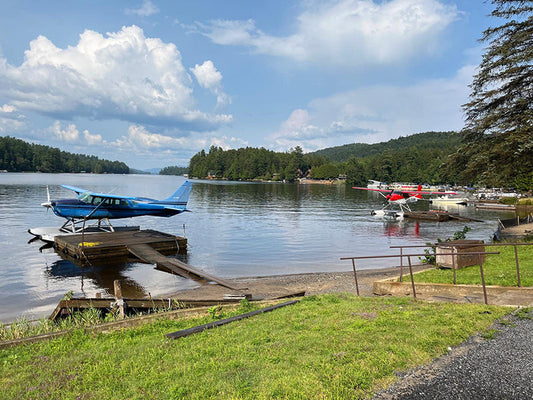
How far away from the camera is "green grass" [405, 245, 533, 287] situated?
29.9ft

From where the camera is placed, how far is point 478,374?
431cm

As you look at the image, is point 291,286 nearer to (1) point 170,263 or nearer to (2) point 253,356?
(1) point 170,263

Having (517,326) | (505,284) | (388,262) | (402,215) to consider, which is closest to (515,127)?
(388,262)

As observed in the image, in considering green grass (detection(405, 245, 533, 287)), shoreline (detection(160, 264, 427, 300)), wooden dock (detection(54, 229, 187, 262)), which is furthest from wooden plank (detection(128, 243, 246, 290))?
green grass (detection(405, 245, 533, 287))

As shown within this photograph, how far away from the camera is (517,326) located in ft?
19.0

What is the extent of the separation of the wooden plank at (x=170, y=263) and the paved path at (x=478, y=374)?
8050mm

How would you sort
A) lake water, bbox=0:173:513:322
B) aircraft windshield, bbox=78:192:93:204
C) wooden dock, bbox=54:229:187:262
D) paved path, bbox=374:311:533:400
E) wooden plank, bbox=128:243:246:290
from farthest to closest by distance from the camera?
aircraft windshield, bbox=78:192:93:204 → wooden dock, bbox=54:229:187:262 → lake water, bbox=0:173:513:322 → wooden plank, bbox=128:243:246:290 → paved path, bbox=374:311:533:400

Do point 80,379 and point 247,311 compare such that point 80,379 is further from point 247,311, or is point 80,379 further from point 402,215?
point 402,215

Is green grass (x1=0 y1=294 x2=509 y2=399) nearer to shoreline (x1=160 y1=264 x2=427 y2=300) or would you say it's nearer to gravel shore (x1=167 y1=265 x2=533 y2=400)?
gravel shore (x1=167 y1=265 x2=533 y2=400)

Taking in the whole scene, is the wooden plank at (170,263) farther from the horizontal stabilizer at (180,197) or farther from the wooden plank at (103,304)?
the horizontal stabilizer at (180,197)

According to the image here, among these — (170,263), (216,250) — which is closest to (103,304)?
(170,263)

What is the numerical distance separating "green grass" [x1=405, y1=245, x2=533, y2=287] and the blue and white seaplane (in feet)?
60.4

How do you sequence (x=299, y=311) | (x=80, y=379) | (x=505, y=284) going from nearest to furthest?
(x=80, y=379)
(x=299, y=311)
(x=505, y=284)

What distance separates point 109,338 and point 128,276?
9715 mm
